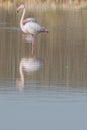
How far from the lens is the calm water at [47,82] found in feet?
33.9

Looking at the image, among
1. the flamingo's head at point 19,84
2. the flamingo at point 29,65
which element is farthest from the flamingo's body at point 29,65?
the flamingo's head at point 19,84

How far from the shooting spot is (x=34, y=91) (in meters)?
12.5

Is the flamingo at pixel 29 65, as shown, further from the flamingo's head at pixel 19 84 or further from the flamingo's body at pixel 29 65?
the flamingo's head at pixel 19 84

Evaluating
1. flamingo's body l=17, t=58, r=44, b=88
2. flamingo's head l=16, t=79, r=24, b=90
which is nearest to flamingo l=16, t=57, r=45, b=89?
flamingo's body l=17, t=58, r=44, b=88

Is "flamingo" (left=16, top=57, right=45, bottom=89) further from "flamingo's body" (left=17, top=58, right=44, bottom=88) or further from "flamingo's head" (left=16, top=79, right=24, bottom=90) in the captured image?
"flamingo's head" (left=16, top=79, right=24, bottom=90)

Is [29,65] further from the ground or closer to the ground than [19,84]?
further from the ground

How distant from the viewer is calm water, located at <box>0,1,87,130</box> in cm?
1033

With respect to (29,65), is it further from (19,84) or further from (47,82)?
(19,84)

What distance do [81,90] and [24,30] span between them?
9.37 m

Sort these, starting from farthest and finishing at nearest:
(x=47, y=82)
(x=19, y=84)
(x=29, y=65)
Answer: (x=29, y=65), (x=47, y=82), (x=19, y=84)

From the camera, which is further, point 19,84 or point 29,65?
point 29,65

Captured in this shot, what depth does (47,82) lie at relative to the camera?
13.4m

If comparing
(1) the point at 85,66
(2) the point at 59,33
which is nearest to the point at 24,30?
(2) the point at 59,33

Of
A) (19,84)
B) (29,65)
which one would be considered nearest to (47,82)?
(19,84)
